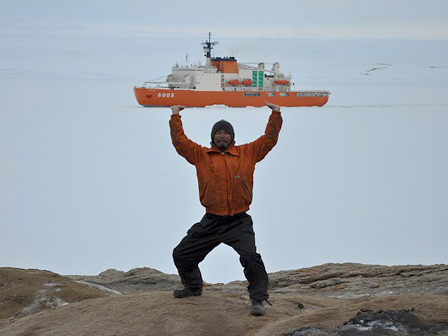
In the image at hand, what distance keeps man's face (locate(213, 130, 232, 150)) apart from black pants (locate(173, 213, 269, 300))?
0.54 meters

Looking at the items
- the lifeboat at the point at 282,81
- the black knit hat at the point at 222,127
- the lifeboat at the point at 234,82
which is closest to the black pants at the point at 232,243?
the black knit hat at the point at 222,127

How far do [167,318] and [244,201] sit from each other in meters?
1.03

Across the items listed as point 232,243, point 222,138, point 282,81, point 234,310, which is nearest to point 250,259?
point 232,243

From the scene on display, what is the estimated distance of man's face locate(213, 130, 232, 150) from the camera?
5.79 meters

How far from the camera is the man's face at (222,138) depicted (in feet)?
19.0

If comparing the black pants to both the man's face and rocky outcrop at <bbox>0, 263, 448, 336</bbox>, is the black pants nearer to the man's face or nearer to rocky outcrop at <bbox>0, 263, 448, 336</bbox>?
rocky outcrop at <bbox>0, 263, 448, 336</bbox>

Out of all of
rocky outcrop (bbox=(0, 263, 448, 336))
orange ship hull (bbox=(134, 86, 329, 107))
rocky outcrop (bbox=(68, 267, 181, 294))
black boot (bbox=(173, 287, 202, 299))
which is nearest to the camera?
rocky outcrop (bbox=(0, 263, 448, 336))

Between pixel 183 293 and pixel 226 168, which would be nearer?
pixel 226 168

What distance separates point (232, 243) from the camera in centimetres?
574

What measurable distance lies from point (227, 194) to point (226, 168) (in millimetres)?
195

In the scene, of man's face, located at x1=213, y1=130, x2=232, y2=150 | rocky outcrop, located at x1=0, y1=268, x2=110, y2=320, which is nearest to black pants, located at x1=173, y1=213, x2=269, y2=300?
man's face, located at x1=213, y1=130, x2=232, y2=150

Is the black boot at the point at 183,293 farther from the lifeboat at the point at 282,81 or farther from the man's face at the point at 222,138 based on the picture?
the lifeboat at the point at 282,81

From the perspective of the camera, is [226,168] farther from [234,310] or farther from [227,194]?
[234,310]

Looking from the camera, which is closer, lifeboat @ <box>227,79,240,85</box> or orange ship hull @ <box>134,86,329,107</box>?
orange ship hull @ <box>134,86,329,107</box>
